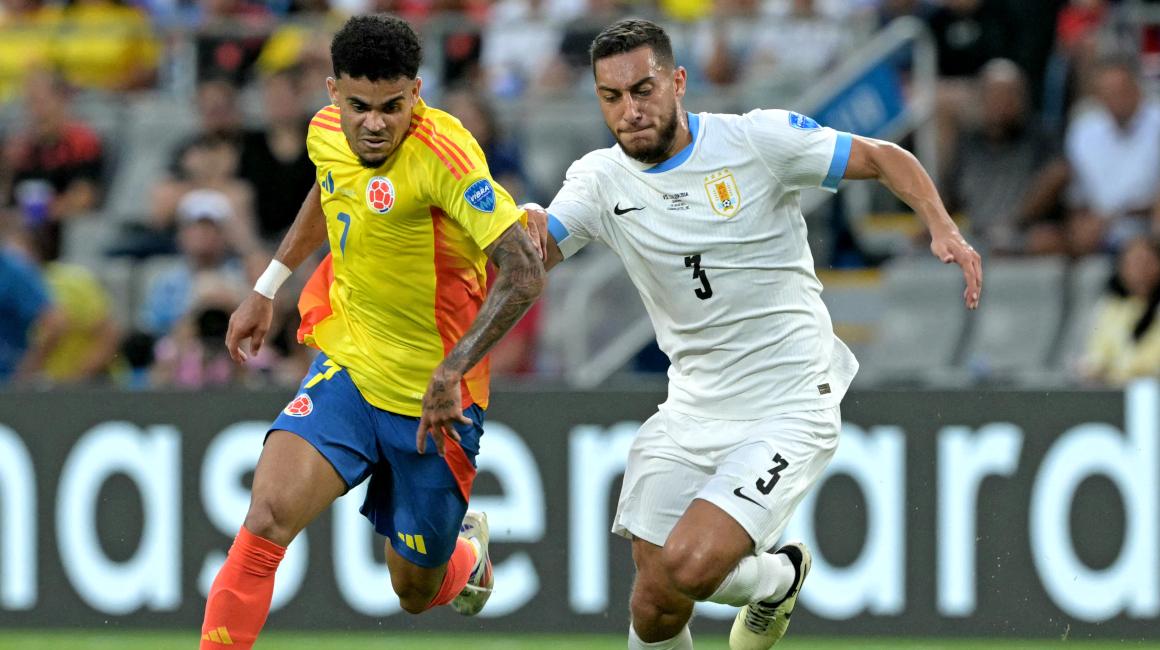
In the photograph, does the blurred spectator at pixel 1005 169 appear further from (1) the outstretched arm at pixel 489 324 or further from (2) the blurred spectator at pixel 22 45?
(2) the blurred spectator at pixel 22 45

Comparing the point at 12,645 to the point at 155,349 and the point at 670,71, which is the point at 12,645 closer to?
the point at 155,349

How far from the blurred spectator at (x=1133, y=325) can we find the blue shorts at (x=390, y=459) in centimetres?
477

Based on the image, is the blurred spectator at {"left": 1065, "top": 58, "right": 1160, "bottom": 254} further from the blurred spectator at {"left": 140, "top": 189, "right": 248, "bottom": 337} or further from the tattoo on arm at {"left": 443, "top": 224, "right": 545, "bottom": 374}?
the tattoo on arm at {"left": 443, "top": 224, "right": 545, "bottom": 374}

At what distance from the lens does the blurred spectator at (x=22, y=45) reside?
1502cm

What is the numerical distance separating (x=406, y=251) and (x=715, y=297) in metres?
1.13

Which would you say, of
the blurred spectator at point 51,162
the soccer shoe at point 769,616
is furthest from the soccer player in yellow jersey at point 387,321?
the blurred spectator at point 51,162

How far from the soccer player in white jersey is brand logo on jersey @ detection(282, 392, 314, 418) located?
1016 millimetres

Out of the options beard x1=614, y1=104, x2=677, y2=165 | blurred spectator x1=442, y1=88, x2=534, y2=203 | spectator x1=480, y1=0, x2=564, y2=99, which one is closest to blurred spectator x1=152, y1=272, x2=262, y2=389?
blurred spectator x1=442, y1=88, x2=534, y2=203

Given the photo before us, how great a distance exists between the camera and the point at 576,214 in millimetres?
7164

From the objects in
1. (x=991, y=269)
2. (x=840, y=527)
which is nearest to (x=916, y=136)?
(x=991, y=269)

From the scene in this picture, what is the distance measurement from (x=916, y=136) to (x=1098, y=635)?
356cm

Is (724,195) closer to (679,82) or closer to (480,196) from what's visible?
(679,82)

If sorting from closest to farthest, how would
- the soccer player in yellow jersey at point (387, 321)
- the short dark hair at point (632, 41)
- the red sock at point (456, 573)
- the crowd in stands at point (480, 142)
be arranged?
the soccer player in yellow jersey at point (387, 321), the short dark hair at point (632, 41), the red sock at point (456, 573), the crowd in stands at point (480, 142)

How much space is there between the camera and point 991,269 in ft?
38.2
